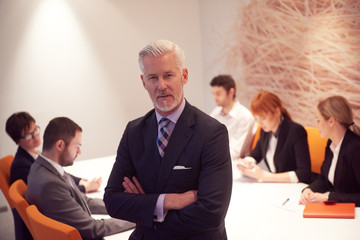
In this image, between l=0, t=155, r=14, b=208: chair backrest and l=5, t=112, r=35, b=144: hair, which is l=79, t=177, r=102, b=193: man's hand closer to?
l=0, t=155, r=14, b=208: chair backrest

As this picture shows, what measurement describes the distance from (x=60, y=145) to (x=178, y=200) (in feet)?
3.59

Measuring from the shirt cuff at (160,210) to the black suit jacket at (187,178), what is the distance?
2 cm

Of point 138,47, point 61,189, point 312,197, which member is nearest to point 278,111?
point 312,197

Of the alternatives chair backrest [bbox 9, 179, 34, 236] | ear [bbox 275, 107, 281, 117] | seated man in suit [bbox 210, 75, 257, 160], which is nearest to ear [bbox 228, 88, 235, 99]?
seated man in suit [bbox 210, 75, 257, 160]

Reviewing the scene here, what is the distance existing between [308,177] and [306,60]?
6.61 feet

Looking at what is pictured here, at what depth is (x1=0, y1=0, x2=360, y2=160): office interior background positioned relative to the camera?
4.43m

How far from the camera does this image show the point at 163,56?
61.8 inches

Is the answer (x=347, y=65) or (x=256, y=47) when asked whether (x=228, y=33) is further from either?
(x=347, y=65)

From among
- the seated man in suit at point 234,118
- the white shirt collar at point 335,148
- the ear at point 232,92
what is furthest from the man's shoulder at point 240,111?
the white shirt collar at point 335,148

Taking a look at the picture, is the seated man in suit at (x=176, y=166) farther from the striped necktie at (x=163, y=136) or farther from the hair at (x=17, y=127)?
the hair at (x=17, y=127)

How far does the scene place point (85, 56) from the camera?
5.41 metres

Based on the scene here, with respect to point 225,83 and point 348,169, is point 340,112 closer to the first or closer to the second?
point 348,169

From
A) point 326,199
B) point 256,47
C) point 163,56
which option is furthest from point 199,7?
point 163,56

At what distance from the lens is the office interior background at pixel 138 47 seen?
443 centimetres
